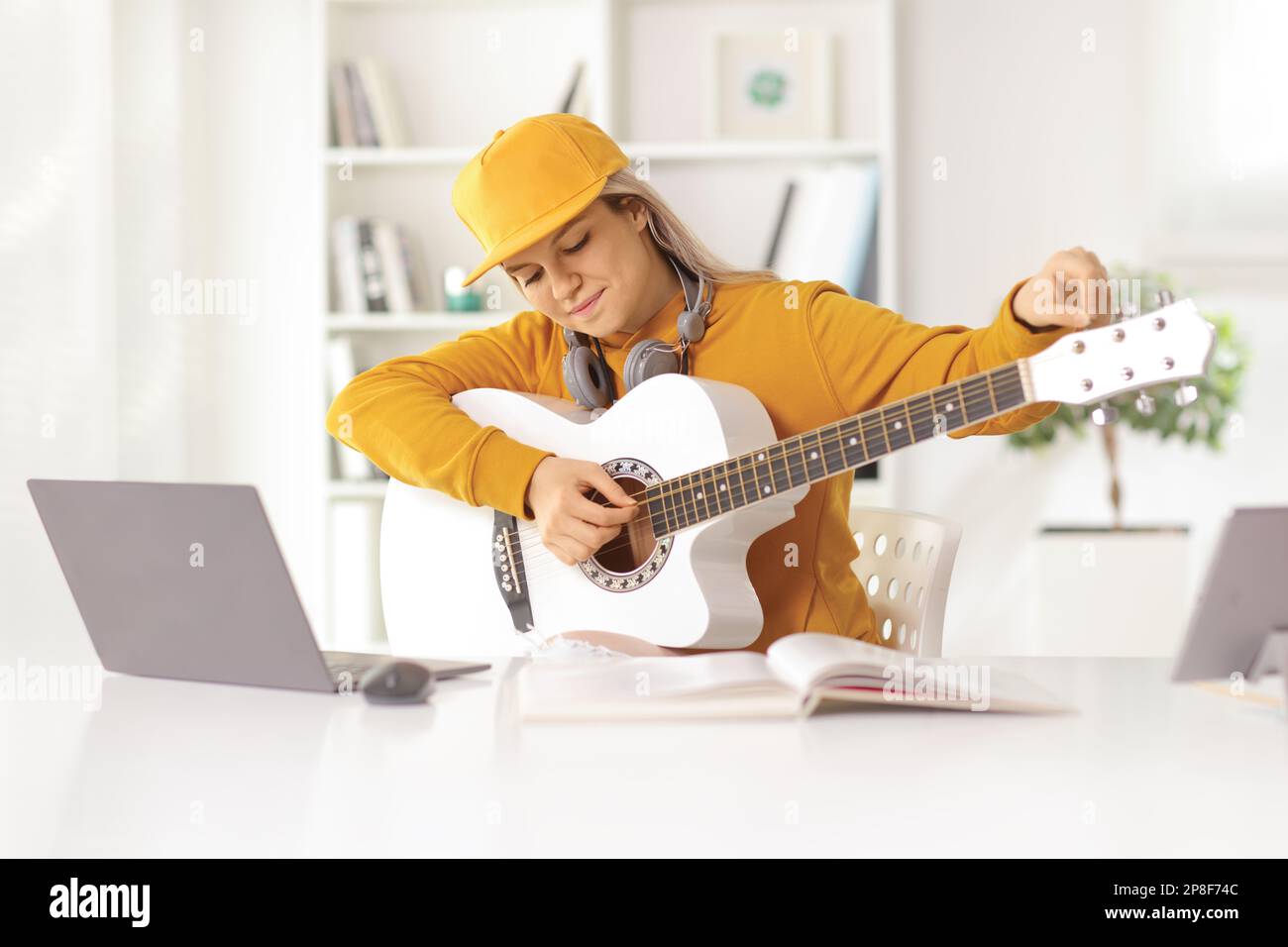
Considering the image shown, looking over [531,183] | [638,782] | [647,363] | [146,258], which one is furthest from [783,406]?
[146,258]

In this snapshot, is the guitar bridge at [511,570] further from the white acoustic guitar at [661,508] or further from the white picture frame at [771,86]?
the white picture frame at [771,86]

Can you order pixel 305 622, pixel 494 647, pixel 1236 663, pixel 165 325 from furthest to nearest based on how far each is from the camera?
pixel 165 325
pixel 494 647
pixel 305 622
pixel 1236 663

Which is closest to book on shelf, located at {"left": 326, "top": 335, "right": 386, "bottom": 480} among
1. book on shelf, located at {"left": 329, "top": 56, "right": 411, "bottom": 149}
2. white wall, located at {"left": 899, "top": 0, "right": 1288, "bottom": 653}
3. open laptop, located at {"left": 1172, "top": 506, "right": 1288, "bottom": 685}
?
book on shelf, located at {"left": 329, "top": 56, "right": 411, "bottom": 149}

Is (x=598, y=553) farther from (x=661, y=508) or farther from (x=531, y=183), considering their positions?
(x=531, y=183)

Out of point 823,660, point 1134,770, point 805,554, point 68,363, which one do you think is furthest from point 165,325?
point 1134,770

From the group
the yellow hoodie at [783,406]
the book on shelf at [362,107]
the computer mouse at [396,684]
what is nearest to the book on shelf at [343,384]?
the book on shelf at [362,107]

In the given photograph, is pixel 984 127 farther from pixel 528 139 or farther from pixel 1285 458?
pixel 528 139

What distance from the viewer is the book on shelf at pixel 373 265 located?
10.7ft

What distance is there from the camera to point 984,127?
3.37m

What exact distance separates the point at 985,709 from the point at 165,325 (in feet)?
9.23

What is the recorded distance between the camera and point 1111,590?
2986 millimetres

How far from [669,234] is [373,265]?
1800mm

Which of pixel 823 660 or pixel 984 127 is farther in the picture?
pixel 984 127

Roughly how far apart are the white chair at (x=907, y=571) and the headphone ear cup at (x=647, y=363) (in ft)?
1.17
